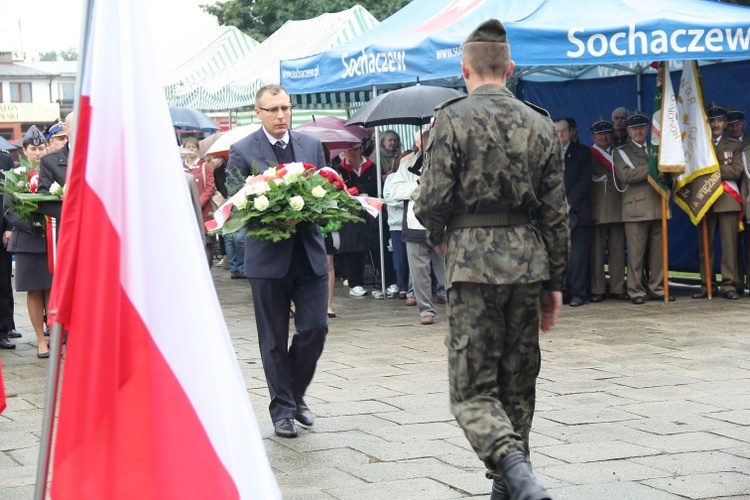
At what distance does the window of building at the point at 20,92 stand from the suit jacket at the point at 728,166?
91.4 m

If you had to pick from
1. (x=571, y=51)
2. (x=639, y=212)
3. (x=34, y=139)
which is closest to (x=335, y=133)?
(x=34, y=139)

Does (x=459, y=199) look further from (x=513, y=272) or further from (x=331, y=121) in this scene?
(x=331, y=121)

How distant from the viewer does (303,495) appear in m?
5.53

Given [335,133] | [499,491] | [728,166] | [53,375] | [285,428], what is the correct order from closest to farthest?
[53,375]
[499,491]
[285,428]
[728,166]
[335,133]

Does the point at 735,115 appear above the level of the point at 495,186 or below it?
above

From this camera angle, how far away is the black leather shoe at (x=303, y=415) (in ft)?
22.8

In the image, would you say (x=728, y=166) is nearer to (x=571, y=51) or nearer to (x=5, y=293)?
(x=571, y=51)

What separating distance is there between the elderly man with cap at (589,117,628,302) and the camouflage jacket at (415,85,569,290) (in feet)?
27.3

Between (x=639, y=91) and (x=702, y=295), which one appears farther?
(x=639, y=91)

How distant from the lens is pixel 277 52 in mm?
21062

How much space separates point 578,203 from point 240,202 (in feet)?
23.3

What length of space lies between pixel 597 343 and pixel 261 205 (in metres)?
4.50

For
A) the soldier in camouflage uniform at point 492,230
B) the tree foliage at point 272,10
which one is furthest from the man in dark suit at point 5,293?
the tree foliage at point 272,10

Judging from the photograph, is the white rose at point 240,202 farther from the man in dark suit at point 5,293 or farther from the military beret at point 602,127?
the military beret at point 602,127
